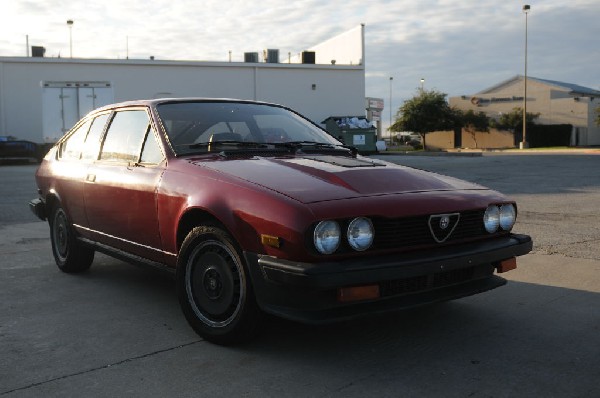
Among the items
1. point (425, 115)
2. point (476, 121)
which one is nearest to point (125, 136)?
point (425, 115)

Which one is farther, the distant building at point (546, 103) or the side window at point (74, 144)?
the distant building at point (546, 103)

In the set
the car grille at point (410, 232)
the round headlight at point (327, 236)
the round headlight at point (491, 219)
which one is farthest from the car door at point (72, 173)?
the round headlight at point (491, 219)

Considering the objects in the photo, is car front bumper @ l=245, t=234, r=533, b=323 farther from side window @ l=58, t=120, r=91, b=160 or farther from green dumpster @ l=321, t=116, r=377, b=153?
green dumpster @ l=321, t=116, r=377, b=153

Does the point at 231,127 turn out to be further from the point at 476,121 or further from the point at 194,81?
the point at 476,121

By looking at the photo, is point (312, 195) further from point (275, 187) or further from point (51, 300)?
point (51, 300)

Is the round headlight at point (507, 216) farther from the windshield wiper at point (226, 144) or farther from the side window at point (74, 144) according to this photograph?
the side window at point (74, 144)

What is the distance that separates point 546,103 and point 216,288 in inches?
2424

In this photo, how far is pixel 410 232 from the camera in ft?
11.1

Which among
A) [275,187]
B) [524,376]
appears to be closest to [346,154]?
[275,187]

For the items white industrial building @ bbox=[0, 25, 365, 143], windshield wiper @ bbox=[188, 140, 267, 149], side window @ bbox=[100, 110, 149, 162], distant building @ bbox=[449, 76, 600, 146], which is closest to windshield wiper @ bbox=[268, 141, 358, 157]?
windshield wiper @ bbox=[188, 140, 267, 149]

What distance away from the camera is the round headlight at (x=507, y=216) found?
3900 millimetres

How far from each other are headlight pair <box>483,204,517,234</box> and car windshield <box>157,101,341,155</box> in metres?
1.42

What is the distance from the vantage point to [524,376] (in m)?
3.12

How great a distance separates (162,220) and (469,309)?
219 centimetres
